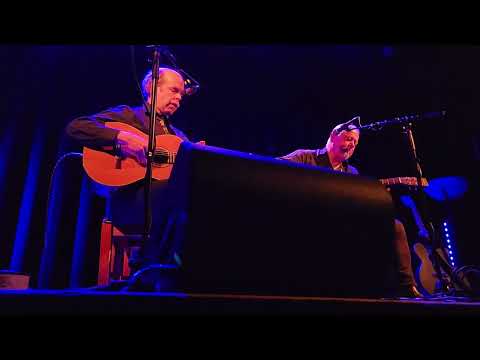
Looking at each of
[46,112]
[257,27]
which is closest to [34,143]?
[46,112]

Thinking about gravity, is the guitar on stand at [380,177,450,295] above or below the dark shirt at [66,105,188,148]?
below

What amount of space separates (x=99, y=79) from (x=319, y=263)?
325cm

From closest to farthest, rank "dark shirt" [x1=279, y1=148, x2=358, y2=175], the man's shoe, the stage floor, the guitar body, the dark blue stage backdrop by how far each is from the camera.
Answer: the stage floor, the guitar body, the man's shoe, the dark blue stage backdrop, "dark shirt" [x1=279, y1=148, x2=358, y2=175]

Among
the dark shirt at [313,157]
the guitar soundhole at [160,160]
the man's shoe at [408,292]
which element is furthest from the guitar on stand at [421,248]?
the guitar soundhole at [160,160]

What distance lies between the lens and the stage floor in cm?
92

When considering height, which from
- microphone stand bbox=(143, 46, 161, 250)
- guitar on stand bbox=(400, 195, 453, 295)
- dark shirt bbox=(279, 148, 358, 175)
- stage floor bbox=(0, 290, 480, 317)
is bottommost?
stage floor bbox=(0, 290, 480, 317)

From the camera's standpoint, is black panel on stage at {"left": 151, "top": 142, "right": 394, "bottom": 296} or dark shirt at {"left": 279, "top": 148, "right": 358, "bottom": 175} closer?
black panel on stage at {"left": 151, "top": 142, "right": 394, "bottom": 296}

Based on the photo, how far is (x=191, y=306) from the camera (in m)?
0.96

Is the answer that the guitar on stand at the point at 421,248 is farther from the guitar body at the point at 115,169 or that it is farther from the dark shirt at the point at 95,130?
the dark shirt at the point at 95,130

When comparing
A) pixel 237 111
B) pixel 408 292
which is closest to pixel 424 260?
pixel 408 292

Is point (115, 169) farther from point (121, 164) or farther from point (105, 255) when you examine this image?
point (105, 255)

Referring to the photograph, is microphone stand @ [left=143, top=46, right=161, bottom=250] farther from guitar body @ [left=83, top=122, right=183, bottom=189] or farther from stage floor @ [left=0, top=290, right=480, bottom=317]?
stage floor @ [left=0, top=290, right=480, bottom=317]

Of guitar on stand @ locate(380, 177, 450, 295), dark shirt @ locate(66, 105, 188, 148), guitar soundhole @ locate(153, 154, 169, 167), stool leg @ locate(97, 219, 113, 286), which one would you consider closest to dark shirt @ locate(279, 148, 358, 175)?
guitar on stand @ locate(380, 177, 450, 295)

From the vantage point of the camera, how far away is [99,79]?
384cm
